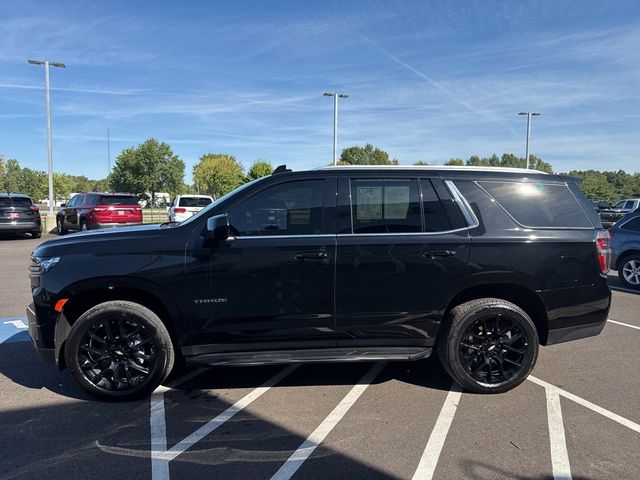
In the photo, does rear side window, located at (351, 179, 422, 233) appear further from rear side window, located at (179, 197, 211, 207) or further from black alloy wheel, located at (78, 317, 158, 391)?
rear side window, located at (179, 197, 211, 207)

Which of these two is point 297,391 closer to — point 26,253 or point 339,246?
point 339,246

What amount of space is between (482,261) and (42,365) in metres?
4.28

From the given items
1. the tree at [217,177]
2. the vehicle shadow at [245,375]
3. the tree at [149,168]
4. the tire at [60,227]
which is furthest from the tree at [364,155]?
the vehicle shadow at [245,375]

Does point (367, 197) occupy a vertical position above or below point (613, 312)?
above

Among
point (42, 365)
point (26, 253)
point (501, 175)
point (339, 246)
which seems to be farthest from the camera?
point (26, 253)

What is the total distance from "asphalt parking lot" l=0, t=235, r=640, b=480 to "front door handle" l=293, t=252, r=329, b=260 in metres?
1.18

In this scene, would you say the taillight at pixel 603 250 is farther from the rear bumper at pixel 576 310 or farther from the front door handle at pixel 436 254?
the front door handle at pixel 436 254

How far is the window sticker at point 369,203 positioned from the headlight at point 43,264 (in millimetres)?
2487

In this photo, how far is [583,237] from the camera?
14.2 ft

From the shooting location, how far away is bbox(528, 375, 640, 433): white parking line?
12.0ft

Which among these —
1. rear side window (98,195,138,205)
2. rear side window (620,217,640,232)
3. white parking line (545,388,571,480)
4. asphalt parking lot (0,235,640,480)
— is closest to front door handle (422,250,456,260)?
asphalt parking lot (0,235,640,480)

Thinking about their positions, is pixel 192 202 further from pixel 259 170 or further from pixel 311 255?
pixel 259 170

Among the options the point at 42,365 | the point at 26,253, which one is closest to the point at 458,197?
the point at 42,365

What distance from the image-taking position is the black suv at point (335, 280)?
13.1ft
